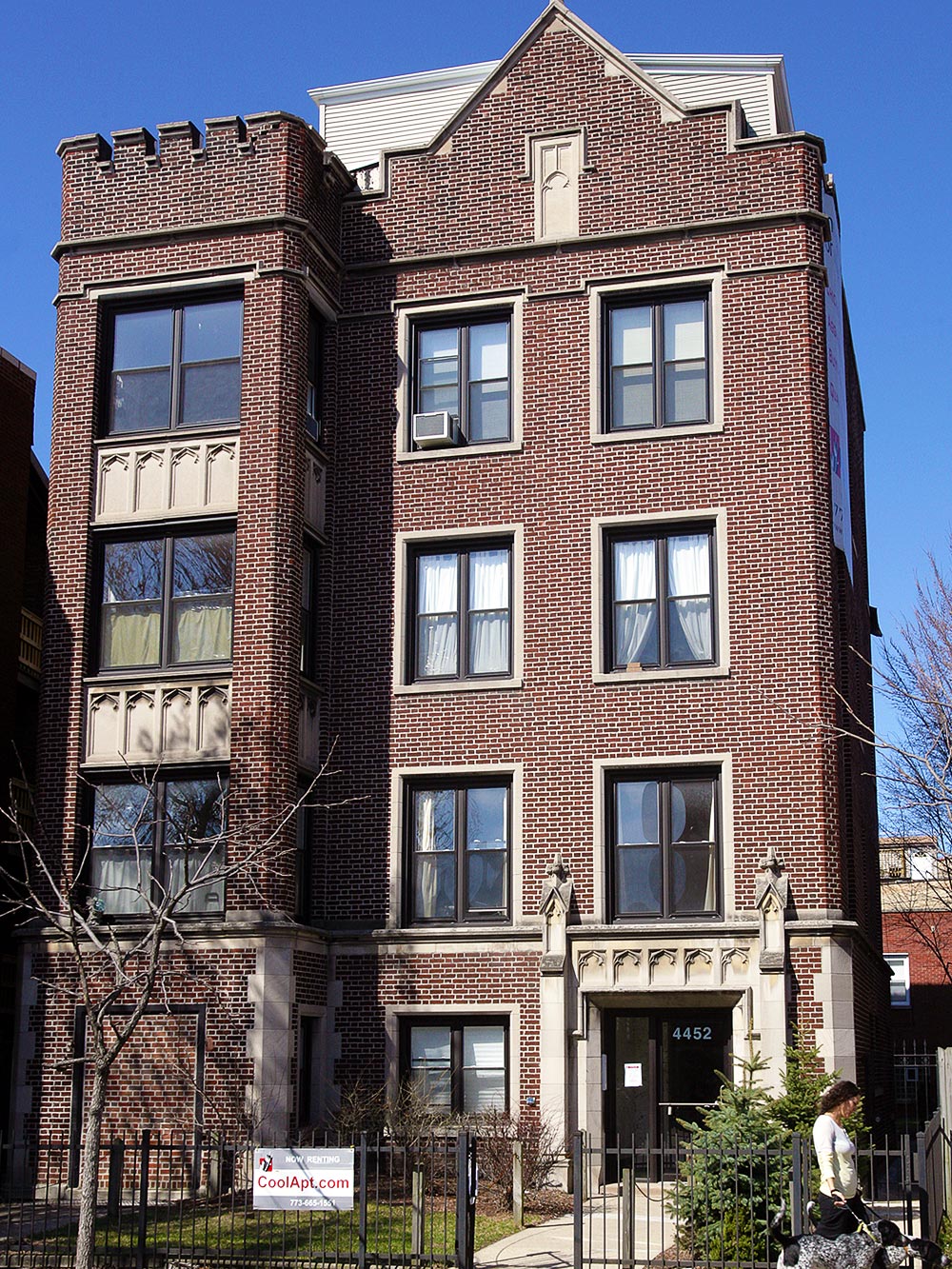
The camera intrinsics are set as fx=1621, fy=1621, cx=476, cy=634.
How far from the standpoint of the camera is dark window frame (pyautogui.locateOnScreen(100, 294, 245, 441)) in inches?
930

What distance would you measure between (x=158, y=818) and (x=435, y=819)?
392 centimetres

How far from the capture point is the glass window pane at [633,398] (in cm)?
2367

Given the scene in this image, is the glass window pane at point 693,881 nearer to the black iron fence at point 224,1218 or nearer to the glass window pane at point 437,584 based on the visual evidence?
the black iron fence at point 224,1218

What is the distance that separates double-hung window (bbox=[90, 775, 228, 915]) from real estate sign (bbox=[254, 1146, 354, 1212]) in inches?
283

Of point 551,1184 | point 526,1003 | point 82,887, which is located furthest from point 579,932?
point 82,887

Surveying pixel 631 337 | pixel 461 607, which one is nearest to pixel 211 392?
pixel 461 607

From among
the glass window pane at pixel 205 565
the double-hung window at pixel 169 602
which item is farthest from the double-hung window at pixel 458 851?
the glass window pane at pixel 205 565

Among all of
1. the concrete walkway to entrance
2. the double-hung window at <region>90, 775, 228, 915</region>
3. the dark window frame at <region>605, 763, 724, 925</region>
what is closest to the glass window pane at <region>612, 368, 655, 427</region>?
the dark window frame at <region>605, 763, 724, 925</region>

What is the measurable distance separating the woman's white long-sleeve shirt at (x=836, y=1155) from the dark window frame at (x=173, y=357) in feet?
46.8

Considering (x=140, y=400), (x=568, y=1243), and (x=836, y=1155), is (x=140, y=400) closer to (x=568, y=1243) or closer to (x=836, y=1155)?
(x=568, y=1243)

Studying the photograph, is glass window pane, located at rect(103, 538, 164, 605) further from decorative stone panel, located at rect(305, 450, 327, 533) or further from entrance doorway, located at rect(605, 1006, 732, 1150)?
entrance doorway, located at rect(605, 1006, 732, 1150)

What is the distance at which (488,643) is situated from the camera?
2369cm

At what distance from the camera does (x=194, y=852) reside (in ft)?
73.1

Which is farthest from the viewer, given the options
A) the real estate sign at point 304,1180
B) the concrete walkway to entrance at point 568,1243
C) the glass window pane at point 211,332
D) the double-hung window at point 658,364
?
the glass window pane at point 211,332
